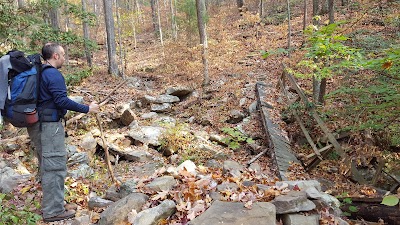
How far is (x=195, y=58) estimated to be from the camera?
1688 centimetres

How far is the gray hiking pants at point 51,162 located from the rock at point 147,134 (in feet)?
17.3

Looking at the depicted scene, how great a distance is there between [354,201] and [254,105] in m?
6.35

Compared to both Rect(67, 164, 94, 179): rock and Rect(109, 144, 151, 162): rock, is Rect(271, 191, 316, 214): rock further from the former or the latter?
Rect(109, 144, 151, 162): rock

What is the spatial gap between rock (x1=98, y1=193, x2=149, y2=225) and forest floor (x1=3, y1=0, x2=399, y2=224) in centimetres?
117

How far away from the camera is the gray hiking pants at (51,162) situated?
3.94m

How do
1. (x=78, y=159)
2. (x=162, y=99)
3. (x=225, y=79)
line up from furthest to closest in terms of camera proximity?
(x=225, y=79), (x=162, y=99), (x=78, y=159)

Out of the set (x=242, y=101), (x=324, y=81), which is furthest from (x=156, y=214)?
(x=242, y=101)

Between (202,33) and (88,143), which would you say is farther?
(202,33)

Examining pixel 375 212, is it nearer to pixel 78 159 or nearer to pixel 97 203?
pixel 97 203

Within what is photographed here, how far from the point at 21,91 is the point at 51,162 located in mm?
970

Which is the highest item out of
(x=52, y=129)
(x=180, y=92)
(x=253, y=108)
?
(x=52, y=129)

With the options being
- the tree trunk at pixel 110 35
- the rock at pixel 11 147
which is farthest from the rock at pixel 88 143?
the tree trunk at pixel 110 35

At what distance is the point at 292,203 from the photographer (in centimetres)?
351

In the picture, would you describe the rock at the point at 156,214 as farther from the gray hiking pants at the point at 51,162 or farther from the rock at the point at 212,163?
the rock at the point at 212,163
